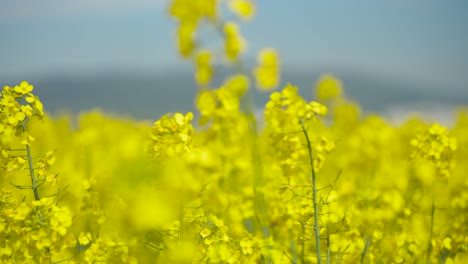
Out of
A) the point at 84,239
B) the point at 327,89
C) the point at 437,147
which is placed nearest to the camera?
the point at 84,239

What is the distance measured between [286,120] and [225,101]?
0.78 metres

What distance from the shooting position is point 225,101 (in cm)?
325

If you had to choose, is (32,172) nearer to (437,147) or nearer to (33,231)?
(33,231)

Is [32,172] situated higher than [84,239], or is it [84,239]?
[32,172]

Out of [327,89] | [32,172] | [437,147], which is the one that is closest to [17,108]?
[32,172]

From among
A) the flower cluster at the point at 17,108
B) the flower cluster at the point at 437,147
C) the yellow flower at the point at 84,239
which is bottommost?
the yellow flower at the point at 84,239

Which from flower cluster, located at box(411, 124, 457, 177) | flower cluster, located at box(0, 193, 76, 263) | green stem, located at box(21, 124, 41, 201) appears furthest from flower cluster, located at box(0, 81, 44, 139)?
flower cluster, located at box(411, 124, 457, 177)

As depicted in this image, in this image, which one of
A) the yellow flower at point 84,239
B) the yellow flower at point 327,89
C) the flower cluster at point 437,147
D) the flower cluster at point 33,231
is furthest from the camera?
the yellow flower at point 327,89

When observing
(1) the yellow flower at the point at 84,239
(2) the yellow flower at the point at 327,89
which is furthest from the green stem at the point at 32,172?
(2) the yellow flower at the point at 327,89

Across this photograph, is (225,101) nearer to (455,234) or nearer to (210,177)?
(210,177)

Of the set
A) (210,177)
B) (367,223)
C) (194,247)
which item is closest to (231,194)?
(210,177)

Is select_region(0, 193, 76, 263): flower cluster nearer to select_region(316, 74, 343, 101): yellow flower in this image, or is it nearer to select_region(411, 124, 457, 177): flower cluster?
select_region(411, 124, 457, 177): flower cluster

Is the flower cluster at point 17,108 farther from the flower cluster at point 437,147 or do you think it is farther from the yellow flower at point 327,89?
the yellow flower at point 327,89

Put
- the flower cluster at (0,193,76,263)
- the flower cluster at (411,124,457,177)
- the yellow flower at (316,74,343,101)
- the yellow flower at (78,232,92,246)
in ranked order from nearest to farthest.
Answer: the flower cluster at (0,193,76,263) → the yellow flower at (78,232,92,246) → the flower cluster at (411,124,457,177) → the yellow flower at (316,74,343,101)
